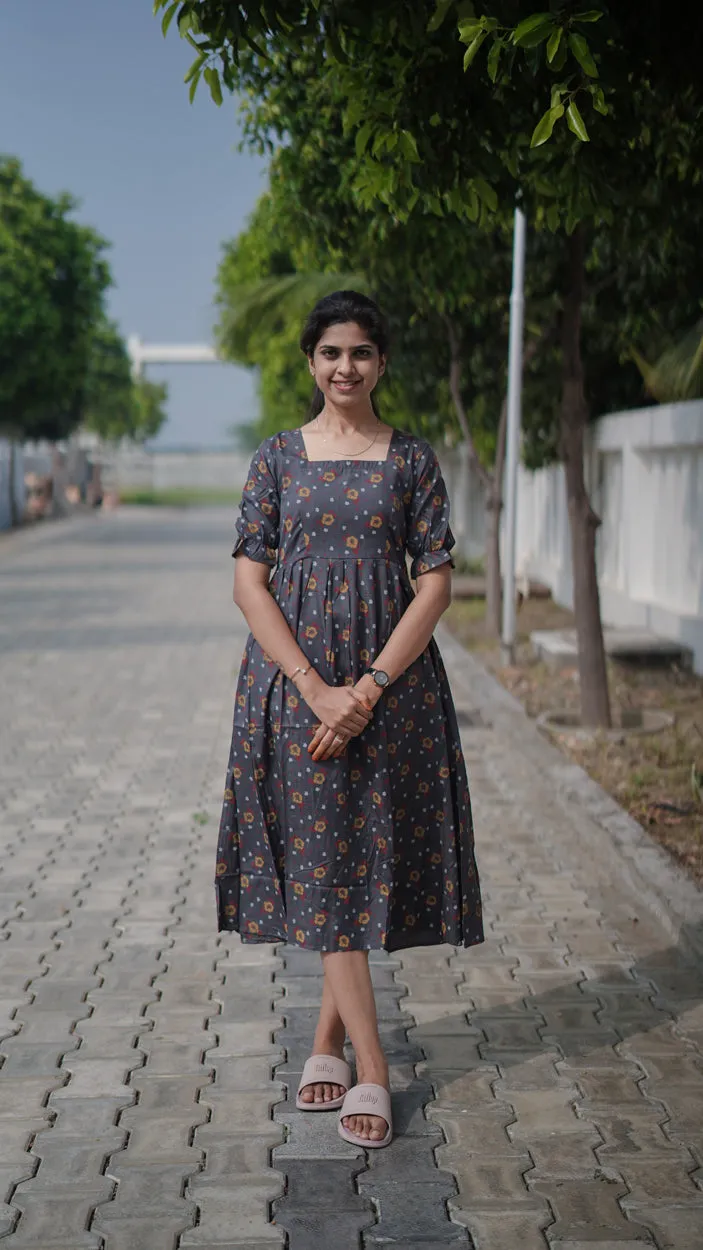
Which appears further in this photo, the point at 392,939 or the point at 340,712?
the point at 392,939

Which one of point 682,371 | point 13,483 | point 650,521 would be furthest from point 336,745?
point 13,483

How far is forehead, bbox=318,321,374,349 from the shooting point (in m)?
4.06

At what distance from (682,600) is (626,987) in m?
8.40

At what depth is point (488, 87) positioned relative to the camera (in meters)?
6.00

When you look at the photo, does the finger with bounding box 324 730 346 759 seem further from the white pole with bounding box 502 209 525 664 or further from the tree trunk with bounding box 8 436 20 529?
the tree trunk with bounding box 8 436 20 529

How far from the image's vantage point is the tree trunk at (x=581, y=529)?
9.82 meters

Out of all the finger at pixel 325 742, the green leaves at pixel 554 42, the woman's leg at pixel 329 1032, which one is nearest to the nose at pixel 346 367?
the finger at pixel 325 742

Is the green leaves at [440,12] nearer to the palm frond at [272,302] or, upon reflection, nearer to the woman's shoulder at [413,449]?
the woman's shoulder at [413,449]

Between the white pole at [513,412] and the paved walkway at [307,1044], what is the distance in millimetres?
4383

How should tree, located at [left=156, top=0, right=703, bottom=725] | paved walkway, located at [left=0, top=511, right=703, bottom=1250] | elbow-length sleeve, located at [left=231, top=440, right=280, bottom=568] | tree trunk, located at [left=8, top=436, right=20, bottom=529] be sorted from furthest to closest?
tree trunk, located at [left=8, top=436, right=20, bottom=529]
tree, located at [left=156, top=0, right=703, bottom=725]
elbow-length sleeve, located at [left=231, top=440, right=280, bottom=568]
paved walkway, located at [left=0, top=511, right=703, bottom=1250]

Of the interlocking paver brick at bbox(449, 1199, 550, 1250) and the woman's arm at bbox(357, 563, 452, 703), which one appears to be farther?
the woman's arm at bbox(357, 563, 452, 703)

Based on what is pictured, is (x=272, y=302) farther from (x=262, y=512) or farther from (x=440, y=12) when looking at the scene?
(x=262, y=512)

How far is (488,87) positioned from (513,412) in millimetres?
7412

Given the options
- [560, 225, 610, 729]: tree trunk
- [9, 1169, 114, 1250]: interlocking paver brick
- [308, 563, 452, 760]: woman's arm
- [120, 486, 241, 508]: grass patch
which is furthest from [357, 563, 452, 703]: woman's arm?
[120, 486, 241, 508]: grass patch
